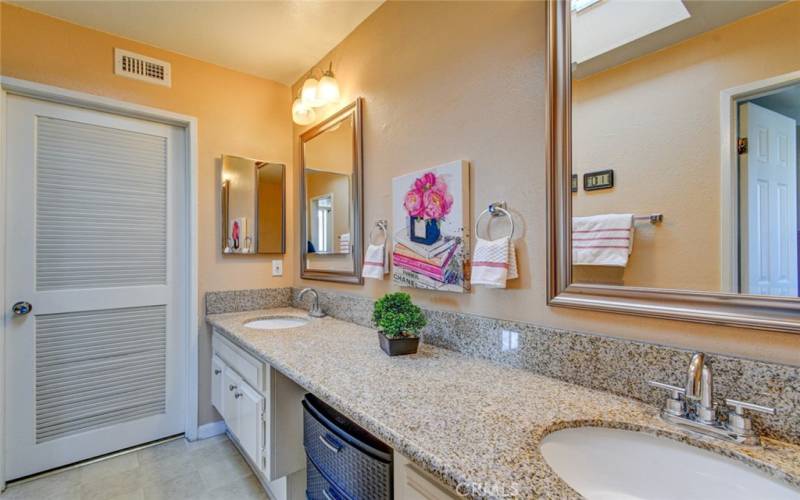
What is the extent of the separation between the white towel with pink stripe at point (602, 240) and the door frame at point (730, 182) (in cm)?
19

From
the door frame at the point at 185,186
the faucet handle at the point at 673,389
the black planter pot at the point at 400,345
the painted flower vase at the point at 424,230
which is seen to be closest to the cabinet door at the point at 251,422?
the black planter pot at the point at 400,345

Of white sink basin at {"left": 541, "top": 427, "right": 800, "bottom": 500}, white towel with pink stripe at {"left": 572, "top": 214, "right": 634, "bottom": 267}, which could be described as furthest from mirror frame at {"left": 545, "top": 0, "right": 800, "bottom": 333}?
white sink basin at {"left": 541, "top": 427, "right": 800, "bottom": 500}

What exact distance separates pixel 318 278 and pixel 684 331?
190 cm

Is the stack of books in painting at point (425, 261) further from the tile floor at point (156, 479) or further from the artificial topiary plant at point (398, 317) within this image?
the tile floor at point (156, 479)

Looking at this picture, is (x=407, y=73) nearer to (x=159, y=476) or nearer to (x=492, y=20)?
(x=492, y=20)

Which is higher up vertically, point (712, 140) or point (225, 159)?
point (225, 159)

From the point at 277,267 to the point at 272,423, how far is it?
52.8 inches

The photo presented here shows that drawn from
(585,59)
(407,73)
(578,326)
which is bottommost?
(578,326)

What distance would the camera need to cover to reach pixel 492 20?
132 centimetres

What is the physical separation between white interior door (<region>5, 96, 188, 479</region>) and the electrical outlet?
1.84 feet

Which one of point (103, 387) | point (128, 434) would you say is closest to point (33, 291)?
point (103, 387)

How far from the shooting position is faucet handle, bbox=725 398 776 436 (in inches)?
29.0

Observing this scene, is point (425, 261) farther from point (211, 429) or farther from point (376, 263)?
point (211, 429)

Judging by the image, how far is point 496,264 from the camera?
122cm
